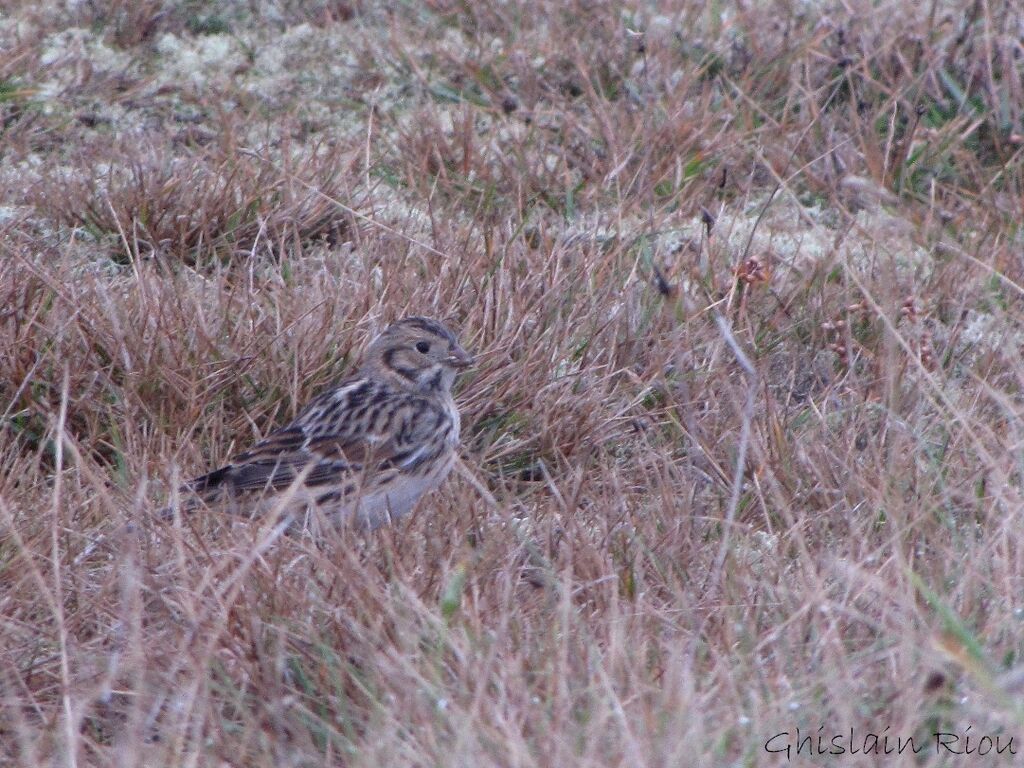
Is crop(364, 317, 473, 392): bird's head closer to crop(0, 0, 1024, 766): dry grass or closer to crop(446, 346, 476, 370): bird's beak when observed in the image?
crop(446, 346, 476, 370): bird's beak

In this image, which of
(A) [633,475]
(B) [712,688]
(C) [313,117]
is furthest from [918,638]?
(C) [313,117]

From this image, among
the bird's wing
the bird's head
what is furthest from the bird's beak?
the bird's wing

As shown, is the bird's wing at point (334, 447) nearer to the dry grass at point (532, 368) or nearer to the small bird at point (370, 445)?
the small bird at point (370, 445)

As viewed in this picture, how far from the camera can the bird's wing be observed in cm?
451

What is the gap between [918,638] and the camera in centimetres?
326

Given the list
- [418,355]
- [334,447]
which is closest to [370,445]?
[334,447]

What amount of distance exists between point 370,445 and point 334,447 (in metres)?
0.12

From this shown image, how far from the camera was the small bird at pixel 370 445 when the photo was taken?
450cm

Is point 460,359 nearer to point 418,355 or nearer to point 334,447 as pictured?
point 418,355

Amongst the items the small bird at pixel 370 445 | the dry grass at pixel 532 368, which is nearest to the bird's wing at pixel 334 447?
the small bird at pixel 370 445

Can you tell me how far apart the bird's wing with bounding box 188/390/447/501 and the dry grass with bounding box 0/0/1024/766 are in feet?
0.45

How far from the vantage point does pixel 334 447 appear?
470 centimetres

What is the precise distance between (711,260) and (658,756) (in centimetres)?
322

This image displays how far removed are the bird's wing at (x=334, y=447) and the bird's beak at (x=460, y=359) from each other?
0.46 feet
